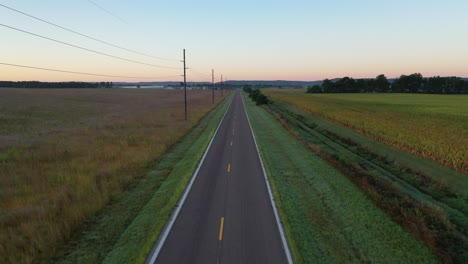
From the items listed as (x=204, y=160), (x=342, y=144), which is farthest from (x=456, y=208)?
(x=342, y=144)

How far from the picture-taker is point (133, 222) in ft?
40.5

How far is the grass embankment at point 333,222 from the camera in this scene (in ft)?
33.1

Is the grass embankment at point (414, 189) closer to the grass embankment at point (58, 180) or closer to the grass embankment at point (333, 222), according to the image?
the grass embankment at point (333, 222)

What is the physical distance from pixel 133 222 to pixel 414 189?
1429 cm

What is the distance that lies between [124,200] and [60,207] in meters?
2.53

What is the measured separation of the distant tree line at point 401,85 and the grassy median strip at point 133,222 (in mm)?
170067

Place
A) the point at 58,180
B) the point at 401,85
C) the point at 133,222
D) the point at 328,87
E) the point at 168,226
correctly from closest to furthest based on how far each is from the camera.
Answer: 1. the point at 168,226
2. the point at 133,222
3. the point at 58,180
4. the point at 401,85
5. the point at 328,87

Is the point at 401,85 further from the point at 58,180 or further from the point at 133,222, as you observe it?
the point at 133,222

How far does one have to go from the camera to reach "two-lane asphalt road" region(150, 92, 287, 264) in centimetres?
992

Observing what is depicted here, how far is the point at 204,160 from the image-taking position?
22391 mm

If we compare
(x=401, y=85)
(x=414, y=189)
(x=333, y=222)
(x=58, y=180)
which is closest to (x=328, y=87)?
(x=401, y=85)

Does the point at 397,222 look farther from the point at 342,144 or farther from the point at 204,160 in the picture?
the point at 342,144

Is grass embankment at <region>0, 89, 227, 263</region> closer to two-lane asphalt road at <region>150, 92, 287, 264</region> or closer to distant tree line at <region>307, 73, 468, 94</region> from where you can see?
two-lane asphalt road at <region>150, 92, 287, 264</region>

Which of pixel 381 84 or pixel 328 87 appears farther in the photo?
pixel 328 87
